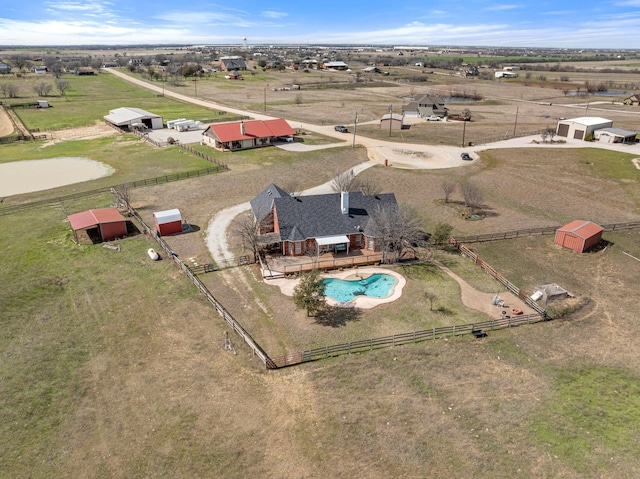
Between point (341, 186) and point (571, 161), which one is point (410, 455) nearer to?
point (341, 186)

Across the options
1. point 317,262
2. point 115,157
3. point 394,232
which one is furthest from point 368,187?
point 115,157

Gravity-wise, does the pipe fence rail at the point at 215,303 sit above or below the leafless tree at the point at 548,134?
below

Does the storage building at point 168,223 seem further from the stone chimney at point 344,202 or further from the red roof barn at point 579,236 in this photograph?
the red roof barn at point 579,236

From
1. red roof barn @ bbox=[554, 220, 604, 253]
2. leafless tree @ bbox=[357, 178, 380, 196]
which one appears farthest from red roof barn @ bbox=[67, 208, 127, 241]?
red roof barn @ bbox=[554, 220, 604, 253]

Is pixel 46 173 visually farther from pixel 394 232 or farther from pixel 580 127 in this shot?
pixel 580 127

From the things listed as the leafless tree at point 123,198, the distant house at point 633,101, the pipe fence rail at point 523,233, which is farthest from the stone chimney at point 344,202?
the distant house at point 633,101

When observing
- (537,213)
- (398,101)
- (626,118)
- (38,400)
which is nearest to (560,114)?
(626,118)
